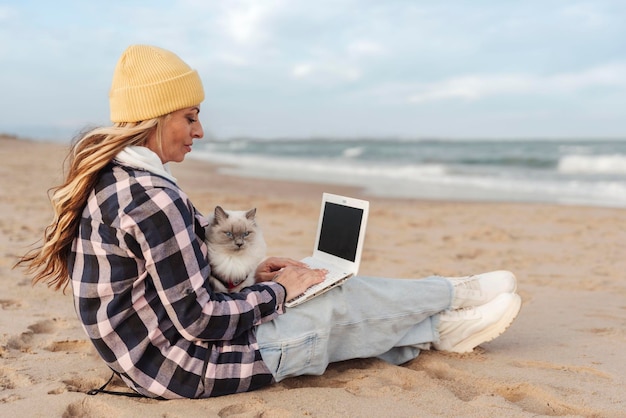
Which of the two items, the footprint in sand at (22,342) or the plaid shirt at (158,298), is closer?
the plaid shirt at (158,298)

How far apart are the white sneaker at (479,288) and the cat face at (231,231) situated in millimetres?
1133

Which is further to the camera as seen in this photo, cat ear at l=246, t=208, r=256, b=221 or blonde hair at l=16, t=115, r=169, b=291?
cat ear at l=246, t=208, r=256, b=221

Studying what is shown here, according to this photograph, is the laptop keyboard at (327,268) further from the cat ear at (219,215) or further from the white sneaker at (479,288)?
the white sneaker at (479,288)

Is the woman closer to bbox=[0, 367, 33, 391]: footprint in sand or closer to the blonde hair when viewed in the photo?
the blonde hair

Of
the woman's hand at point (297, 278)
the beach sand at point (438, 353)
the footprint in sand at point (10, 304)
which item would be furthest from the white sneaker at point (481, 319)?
the footprint in sand at point (10, 304)

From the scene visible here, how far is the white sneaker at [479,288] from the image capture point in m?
3.08

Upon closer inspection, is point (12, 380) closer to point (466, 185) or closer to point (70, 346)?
point (70, 346)

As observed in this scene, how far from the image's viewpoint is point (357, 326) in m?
2.72

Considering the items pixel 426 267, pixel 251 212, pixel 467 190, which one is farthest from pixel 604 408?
pixel 467 190

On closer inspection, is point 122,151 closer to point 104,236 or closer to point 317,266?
point 104,236

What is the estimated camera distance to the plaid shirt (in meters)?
2.10

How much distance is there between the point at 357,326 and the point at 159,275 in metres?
1.04

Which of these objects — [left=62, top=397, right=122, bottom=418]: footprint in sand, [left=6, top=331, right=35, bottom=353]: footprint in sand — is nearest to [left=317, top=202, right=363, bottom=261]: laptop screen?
[left=62, top=397, right=122, bottom=418]: footprint in sand

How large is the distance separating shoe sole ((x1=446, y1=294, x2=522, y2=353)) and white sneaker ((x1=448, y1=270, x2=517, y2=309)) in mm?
97
